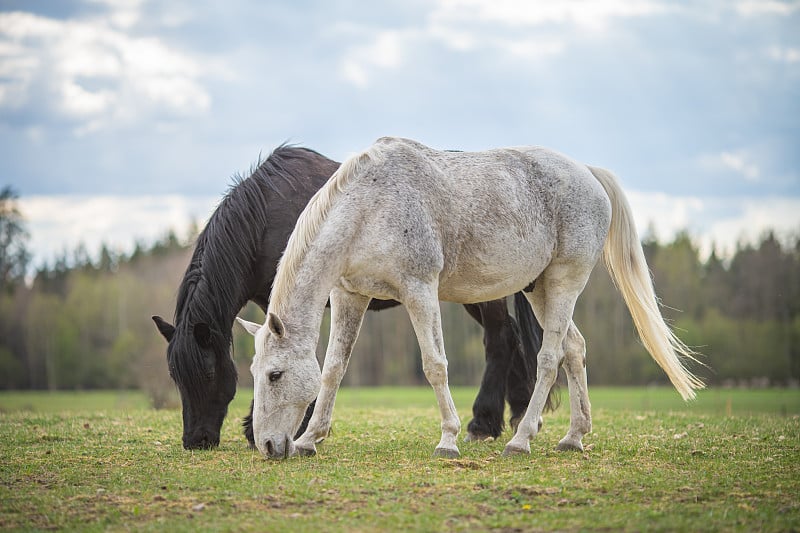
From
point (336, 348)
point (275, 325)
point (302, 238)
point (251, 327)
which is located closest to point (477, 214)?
point (302, 238)

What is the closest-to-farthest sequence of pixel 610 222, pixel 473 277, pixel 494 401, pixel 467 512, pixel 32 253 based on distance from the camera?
pixel 467 512 → pixel 473 277 → pixel 610 222 → pixel 494 401 → pixel 32 253

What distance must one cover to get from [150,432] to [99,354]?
219 feet

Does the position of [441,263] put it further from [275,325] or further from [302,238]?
[275,325]

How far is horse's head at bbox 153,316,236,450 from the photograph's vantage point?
7.56 m

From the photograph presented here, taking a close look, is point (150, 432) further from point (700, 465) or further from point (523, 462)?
point (700, 465)

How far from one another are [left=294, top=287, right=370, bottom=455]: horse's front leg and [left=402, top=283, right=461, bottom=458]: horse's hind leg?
32.1 inches

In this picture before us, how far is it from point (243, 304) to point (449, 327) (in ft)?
183

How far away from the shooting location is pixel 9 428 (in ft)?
31.8

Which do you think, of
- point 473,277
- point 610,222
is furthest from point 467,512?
point 610,222

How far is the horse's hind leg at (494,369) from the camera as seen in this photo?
920cm

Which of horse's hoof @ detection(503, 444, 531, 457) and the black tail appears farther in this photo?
the black tail

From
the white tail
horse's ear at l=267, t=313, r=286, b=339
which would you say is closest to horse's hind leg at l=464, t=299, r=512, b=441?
the white tail

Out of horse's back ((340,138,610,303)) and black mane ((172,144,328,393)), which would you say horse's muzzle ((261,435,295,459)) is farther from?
horse's back ((340,138,610,303))

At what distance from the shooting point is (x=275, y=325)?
6727mm
